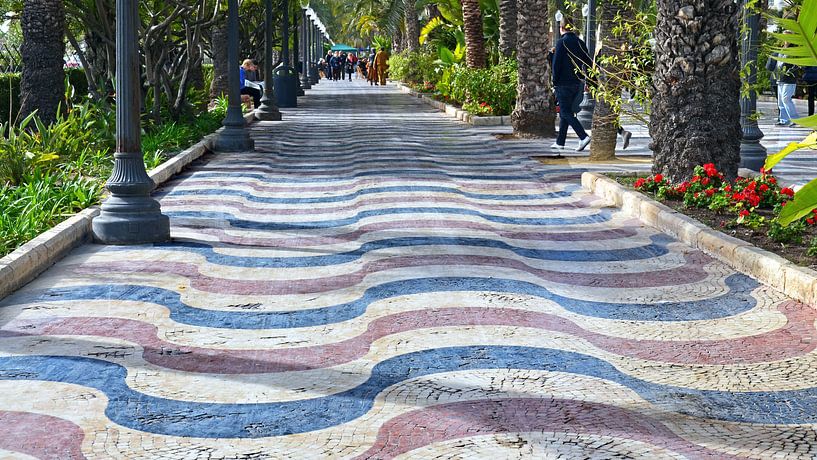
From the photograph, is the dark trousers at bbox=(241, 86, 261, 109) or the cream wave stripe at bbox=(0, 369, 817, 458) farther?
the dark trousers at bbox=(241, 86, 261, 109)

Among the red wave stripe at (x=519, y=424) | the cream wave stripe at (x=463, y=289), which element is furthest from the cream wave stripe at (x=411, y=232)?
the red wave stripe at (x=519, y=424)

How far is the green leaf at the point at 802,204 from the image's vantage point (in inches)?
183

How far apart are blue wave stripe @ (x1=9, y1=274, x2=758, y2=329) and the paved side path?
3cm

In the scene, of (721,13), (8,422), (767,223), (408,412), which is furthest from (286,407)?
(721,13)

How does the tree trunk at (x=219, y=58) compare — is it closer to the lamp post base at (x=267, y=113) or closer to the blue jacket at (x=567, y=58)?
the lamp post base at (x=267, y=113)

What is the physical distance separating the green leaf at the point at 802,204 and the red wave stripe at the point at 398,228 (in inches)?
169

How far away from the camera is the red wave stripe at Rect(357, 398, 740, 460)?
433 centimetres

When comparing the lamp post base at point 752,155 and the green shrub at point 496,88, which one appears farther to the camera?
the green shrub at point 496,88

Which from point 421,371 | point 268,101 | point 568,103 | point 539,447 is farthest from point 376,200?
point 268,101

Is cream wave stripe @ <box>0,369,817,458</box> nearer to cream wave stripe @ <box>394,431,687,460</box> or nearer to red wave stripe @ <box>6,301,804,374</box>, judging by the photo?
cream wave stripe @ <box>394,431,687,460</box>

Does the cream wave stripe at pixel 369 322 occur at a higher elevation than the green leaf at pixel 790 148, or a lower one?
lower

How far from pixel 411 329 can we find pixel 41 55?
10146mm

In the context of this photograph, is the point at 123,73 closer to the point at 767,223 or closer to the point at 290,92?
the point at 767,223

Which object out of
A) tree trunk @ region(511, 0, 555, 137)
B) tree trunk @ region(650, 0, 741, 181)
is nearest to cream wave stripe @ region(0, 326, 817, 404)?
tree trunk @ region(650, 0, 741, 181)
